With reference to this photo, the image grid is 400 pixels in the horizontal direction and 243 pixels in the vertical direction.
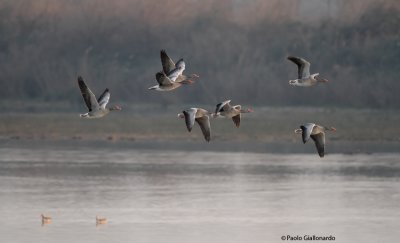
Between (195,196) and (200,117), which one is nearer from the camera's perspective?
(200,117)

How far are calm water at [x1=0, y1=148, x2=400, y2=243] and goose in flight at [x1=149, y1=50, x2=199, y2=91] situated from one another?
282cm

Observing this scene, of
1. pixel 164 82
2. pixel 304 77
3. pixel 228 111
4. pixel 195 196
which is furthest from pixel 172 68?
pixel 195 196

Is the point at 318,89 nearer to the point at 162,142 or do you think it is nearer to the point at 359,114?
the point at 359,114

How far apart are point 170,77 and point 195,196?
692 cm

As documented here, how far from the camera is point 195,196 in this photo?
3319 centimetres

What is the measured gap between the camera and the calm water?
92.0 feet

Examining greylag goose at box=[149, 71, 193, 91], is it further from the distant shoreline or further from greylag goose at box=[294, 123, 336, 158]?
the distant shoreline

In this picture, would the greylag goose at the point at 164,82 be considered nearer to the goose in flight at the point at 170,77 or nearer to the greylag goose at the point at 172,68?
the goose in flight at the point at 170,77

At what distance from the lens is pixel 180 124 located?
174ft

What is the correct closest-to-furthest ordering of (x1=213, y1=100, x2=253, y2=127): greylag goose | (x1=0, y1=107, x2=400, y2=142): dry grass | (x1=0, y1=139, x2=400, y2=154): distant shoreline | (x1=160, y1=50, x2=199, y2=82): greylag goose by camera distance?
(x1=213, y1=100, x2=253, y2=127): greylag goose → (x1=160, y1=50, x2=199, y2=82): greylag goose → (x1=0, y1=139, x2=400, y2=154): distant shoreline → (x1=0, y1=107, x2=400, y2=142): dry grass

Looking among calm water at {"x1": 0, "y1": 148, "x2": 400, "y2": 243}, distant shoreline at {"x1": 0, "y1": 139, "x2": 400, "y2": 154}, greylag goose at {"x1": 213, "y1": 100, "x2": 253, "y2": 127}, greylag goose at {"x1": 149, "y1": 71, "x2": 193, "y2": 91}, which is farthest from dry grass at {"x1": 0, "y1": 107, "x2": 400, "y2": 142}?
greylag goose at {"x1": 149, "y1": 71, "x2": 193, "y2": 91}

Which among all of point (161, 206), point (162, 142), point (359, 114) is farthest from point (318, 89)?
point (161, 206)

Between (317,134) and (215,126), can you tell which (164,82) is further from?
(215,126)

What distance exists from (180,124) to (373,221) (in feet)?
78.7
